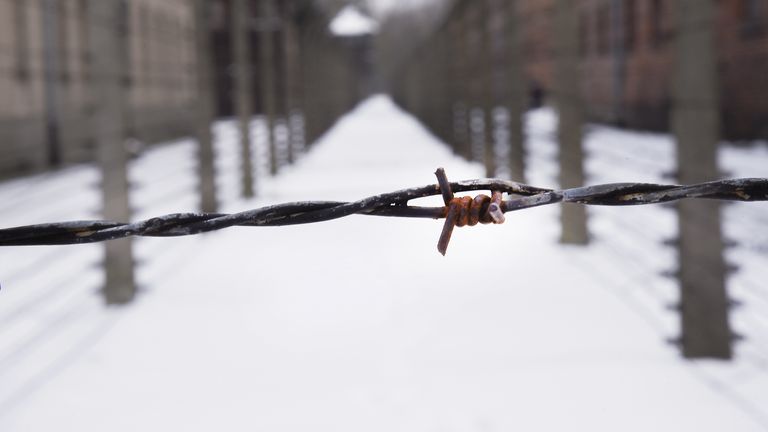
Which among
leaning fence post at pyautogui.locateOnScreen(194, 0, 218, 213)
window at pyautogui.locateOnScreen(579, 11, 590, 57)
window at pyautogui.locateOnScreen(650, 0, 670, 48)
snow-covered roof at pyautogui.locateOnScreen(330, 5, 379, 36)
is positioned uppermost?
snow-covered roof at pyautogui.locateOnScreen(330, 5, 379, 36)

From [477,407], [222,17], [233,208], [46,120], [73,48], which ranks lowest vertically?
[477,407]

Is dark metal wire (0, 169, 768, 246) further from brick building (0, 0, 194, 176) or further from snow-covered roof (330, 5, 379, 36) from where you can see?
snow-covered roof (330, 5, 379, 36)

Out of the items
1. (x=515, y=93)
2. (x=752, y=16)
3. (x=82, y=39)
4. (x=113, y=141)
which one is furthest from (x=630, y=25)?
(x=113, y=141)

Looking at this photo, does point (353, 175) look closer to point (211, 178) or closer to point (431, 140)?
point (211, 178)

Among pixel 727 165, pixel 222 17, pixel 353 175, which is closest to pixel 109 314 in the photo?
pixel 353 175

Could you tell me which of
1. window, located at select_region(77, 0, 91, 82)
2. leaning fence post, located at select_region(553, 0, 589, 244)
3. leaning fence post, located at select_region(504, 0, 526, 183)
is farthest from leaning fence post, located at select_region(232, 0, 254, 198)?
window, located at select_region(77, 0, 91, 82)

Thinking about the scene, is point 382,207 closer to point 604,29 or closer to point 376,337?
point 376,337

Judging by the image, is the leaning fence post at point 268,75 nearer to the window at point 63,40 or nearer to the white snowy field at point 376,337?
the white snowy field at point 376,337
